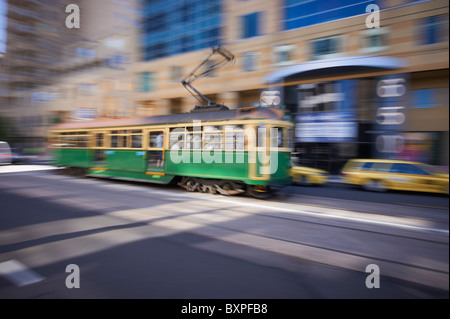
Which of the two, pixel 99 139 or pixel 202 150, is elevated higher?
pixel 99 139

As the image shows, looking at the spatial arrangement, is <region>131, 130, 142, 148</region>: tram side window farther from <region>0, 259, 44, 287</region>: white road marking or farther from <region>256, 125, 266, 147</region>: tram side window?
<region>0, 259, 44, 287</region>: white road marking

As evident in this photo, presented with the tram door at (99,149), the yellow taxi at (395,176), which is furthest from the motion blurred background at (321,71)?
the tram door at (99,149)

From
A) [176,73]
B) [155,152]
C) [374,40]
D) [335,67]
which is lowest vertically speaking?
[155,152]

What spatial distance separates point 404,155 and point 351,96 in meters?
4.75

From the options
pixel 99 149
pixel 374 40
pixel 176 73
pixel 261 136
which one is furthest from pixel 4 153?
pixel 374 40

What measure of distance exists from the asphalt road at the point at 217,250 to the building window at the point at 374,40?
8.46 meters

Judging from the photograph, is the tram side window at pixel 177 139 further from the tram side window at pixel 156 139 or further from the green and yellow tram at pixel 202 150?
the tram side window at pixel 156 139

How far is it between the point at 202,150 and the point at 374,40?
9940mm

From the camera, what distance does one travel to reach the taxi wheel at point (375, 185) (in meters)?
11.3

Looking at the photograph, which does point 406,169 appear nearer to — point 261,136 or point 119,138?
point 261,136

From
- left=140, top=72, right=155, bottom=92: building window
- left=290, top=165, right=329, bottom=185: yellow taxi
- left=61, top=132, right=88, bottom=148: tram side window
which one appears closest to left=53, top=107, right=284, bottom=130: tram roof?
left=61, top=132, right=88, bottom=148: tram side window

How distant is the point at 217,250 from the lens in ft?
13.9
